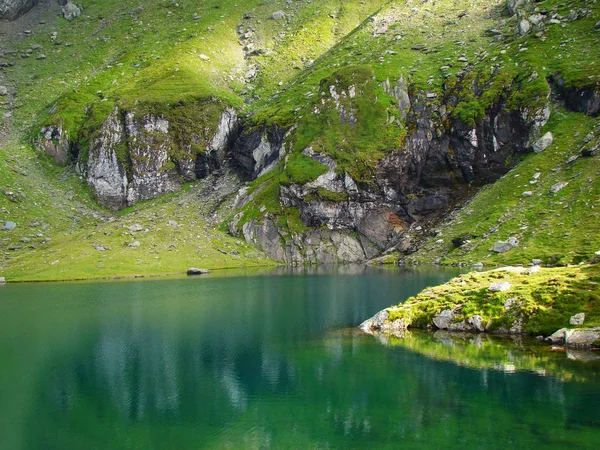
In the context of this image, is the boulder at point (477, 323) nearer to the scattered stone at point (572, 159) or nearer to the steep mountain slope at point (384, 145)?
the steep mountain slope at point (384, 145)

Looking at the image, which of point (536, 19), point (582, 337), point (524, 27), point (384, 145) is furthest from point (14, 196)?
point (536, 19)

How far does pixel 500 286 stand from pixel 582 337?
9471 mm

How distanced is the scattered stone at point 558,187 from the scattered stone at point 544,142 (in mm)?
22337

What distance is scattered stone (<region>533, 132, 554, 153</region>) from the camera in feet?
433

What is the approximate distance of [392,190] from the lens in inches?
6230

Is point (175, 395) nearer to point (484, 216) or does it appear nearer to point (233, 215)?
point (484, 216)

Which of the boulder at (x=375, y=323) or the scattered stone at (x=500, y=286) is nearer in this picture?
the scattered stone at (x=500, y=286)

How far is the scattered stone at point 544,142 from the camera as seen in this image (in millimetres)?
131875

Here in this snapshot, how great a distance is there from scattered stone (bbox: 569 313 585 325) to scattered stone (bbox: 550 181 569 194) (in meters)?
80.2

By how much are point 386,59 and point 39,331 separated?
522 feet

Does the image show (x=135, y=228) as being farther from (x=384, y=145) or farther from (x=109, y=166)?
(x=384, y=145)

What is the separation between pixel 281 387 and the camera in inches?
1410

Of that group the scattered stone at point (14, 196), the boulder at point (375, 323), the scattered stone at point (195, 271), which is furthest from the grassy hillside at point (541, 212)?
the scattered stone at point (14, 196)

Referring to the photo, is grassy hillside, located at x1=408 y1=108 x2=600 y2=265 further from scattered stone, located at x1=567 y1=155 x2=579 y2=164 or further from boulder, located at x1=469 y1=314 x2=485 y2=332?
boulder, located at x1=469 y1=314 x2=485 y2=332
